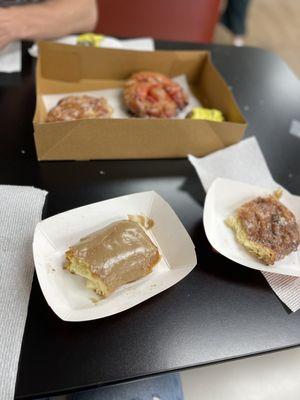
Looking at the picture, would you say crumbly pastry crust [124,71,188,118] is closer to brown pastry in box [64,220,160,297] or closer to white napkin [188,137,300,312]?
white napkin [188,137,300,312]

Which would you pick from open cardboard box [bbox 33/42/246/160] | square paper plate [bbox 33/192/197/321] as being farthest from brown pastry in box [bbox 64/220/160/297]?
open cardboard box [bbox 33/42/246/160]

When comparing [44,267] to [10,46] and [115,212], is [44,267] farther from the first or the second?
[10,46]

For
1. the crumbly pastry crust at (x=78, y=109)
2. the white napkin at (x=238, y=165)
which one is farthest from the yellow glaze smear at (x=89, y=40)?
the white napkin at (x=238, y=165)

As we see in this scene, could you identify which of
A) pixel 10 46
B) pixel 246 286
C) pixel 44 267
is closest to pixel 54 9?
pixel 10 46

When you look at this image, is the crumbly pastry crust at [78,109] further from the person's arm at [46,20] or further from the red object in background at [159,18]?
the red object in background at [159,18]

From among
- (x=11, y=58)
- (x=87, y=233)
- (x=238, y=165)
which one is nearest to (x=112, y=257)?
(x=87, y=233)

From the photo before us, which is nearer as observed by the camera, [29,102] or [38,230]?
[38,230]
